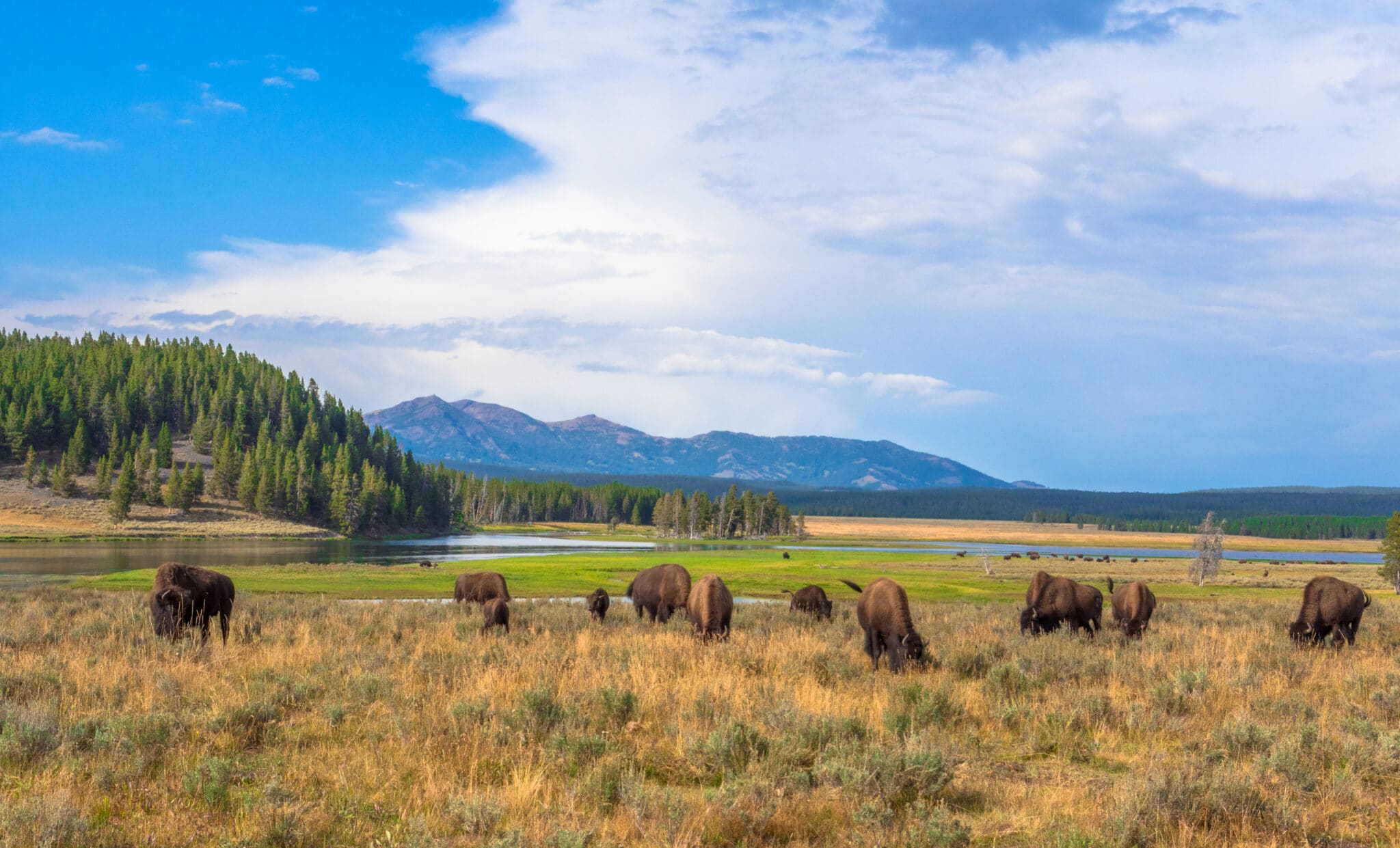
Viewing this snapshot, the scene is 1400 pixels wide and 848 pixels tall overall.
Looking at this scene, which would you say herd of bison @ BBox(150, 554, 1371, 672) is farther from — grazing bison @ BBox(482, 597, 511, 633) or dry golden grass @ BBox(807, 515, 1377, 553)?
dry golden grass @ BBox(807, 515, 1377, 553)

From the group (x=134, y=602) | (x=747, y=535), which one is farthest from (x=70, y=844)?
(x=747, y=535)

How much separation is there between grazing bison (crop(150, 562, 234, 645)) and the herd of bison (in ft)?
0.06

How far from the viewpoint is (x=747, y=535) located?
14725 centimetres

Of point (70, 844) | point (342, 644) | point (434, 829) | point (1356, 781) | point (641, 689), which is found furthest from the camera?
point (342, 644)

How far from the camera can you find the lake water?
178 ft

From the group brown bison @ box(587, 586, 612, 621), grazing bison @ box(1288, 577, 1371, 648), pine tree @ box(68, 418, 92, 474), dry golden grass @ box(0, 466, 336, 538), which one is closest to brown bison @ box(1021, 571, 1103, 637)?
grazing bison @ box(1288, 577, 1371, 648)

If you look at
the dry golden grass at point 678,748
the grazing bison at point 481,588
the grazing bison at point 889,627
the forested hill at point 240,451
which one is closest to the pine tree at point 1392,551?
the dry golden grass at point 678,748

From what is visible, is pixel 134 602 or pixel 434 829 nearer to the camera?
pixel 434 829

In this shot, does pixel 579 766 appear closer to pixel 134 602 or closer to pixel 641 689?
pixel 641 689

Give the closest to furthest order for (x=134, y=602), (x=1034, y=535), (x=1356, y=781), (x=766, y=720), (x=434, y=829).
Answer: (x=434, y=829)
(x=1356, y=781)
(x=766, y=720)
(x=134, y=602)
(x=1034, y=535)

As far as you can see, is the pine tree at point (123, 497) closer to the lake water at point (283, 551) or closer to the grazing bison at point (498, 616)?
the lake water at point (283, 551)

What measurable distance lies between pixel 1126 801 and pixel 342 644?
14341 millimetres

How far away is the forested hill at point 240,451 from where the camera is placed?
127250mm

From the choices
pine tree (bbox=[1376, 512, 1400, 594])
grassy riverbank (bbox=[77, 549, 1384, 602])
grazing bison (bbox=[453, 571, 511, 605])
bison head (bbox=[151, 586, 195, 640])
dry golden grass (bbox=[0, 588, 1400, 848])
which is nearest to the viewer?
dry golden grass (bbox=[0, 588, 1400, 848])
